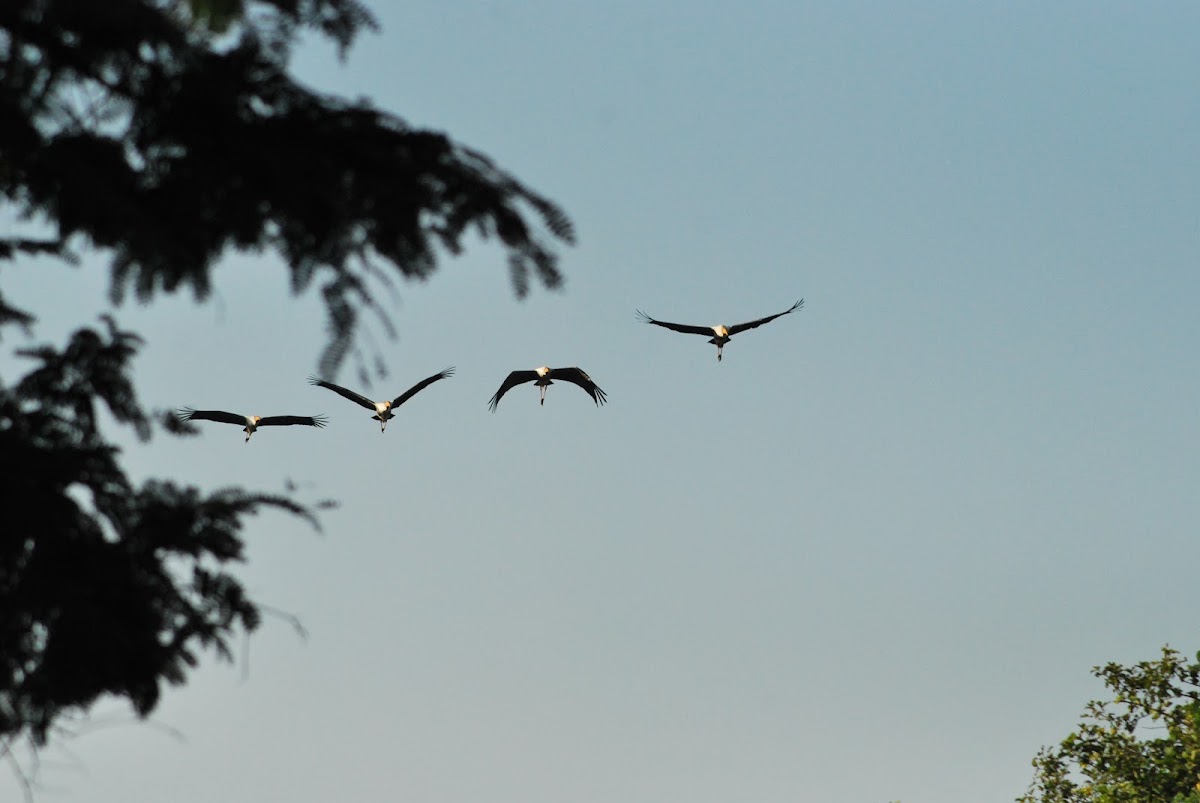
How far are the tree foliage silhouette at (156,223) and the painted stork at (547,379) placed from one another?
61.4 ft

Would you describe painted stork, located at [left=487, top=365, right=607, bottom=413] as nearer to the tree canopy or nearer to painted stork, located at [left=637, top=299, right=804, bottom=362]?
painted stork, located at [left=637, top=299, right=804, bottom=362]

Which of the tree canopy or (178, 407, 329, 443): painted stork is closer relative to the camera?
the tree canopy

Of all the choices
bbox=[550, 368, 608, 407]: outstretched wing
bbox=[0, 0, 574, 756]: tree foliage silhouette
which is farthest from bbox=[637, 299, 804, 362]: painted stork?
bbox=[0, 0, 574, 756]: tree foliage silhouette

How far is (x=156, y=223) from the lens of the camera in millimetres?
4395

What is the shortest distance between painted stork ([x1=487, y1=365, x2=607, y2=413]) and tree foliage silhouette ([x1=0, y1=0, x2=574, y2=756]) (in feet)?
61.4

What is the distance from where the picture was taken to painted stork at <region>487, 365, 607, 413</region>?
947 inches

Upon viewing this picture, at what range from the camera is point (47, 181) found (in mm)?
4543

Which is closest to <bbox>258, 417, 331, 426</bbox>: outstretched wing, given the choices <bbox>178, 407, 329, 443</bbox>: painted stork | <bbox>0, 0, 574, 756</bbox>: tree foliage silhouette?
<bbox>178, 407, 329, 443</bbox>: painted stork

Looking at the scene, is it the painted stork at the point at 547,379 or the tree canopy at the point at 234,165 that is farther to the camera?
the painted stork at the point at 547,379

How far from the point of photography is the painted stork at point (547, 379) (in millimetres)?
24062

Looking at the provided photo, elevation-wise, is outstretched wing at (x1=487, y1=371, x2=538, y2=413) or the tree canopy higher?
outstretched wing at (x1=487, y1=371, x2=538, y2=413)

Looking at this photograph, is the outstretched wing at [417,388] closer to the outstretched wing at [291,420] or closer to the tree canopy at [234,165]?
the outstretched wing at [291,420]

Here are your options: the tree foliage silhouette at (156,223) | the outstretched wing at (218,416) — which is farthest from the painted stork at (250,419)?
the tree foliage silhouette at (156,223)

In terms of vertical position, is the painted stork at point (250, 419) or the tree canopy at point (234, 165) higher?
the painted stork at point (250, 419)
